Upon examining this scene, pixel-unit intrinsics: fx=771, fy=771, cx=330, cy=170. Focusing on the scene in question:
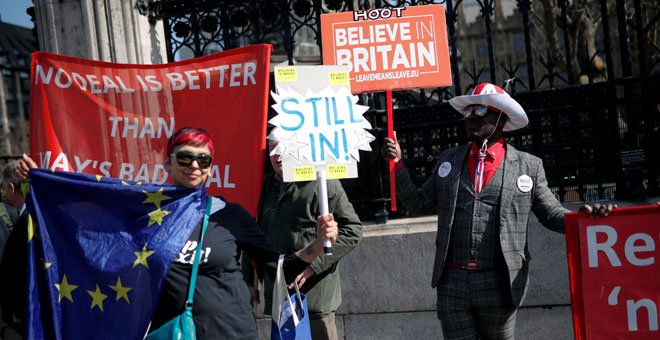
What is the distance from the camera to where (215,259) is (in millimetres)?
3510

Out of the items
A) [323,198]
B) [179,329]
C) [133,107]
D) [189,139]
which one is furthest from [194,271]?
[133,107]

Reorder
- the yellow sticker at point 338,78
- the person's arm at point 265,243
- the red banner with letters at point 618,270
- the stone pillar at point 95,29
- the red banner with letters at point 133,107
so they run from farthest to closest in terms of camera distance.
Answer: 1. the stone pillar at point 95,29
2. the red banner with letters at point 133,107
3. the red banner with letters at point 618,270
4. the yellow sticker at point 338,78
5. the person's arm at point 265,243

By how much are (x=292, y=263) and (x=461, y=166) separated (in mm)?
1249

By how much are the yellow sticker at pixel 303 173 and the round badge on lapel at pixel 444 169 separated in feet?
2.83

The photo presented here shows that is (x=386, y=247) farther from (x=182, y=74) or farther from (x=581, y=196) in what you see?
(x=182, y=74)

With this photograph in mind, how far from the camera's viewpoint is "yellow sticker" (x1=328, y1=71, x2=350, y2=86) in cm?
427

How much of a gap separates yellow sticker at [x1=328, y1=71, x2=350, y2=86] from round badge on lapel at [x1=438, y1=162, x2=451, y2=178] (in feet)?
2.57

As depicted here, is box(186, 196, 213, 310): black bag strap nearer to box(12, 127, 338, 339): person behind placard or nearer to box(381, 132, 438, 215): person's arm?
box(12, 127, 338, 339): person behind placard

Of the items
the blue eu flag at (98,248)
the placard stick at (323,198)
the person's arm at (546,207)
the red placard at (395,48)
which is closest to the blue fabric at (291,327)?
the placard stick at (323,198)

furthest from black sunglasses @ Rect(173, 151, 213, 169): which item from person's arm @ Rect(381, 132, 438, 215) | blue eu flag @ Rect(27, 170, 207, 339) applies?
person's arm @ Rect(381, 132, 438, 215)

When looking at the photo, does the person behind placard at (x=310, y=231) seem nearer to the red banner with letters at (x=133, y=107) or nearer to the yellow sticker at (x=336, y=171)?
the yellow sticker at (x=336, y=171)

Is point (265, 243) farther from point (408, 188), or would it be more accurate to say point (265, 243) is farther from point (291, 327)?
point (408, 188)

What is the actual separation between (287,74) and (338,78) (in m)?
0.31

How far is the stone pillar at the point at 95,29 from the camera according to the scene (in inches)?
262
